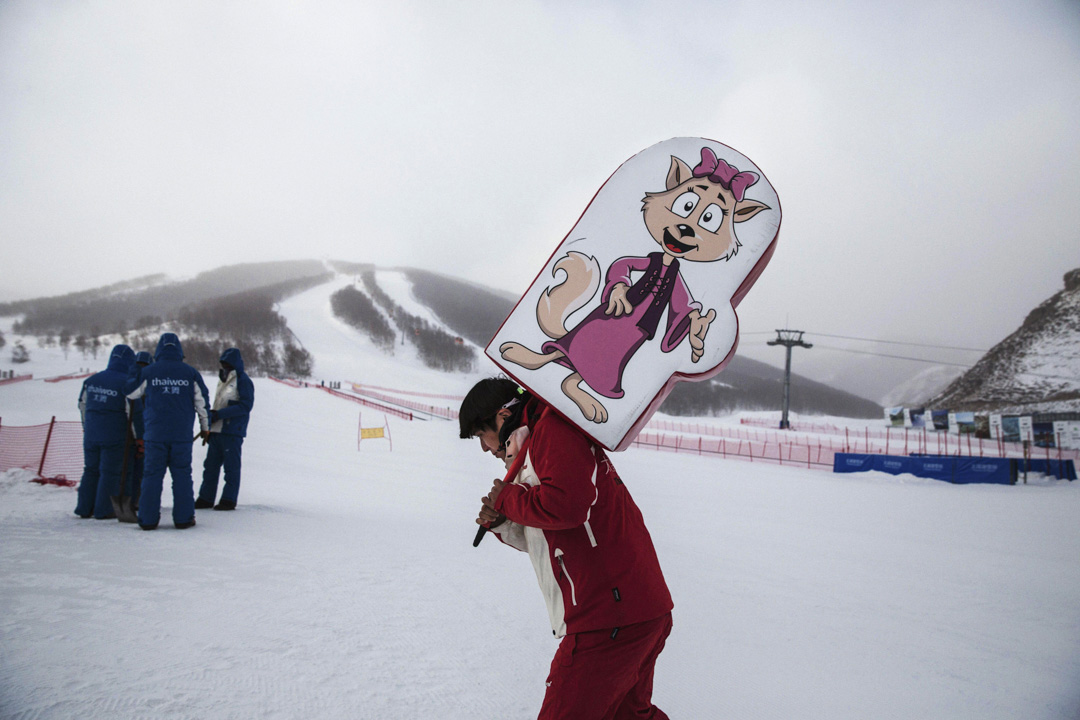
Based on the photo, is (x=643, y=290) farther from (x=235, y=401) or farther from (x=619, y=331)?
(x=235, y=401)

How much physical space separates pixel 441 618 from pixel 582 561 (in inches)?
86.8

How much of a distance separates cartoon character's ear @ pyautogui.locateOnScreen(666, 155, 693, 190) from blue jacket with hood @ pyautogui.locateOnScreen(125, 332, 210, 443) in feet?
16.7

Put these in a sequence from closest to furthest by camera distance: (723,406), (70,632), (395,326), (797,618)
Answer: (70,632)
(797,618)
(723,406)
(395,326)

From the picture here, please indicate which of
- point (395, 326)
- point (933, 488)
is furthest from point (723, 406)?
point (933, 488)

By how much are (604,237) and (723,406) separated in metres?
95.4

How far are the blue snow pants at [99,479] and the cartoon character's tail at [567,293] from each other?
6.10 m

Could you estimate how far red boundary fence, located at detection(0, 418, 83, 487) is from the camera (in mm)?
8469

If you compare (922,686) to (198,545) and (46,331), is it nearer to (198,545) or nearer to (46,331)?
(198,545)

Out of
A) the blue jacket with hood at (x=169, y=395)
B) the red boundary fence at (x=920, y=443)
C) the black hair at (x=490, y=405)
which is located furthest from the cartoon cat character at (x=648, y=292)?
the red boundary fence at (x=920, y=443)

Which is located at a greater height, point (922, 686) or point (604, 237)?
point (604, 237)

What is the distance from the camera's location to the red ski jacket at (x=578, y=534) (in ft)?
5.69

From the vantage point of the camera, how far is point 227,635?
9.90ft

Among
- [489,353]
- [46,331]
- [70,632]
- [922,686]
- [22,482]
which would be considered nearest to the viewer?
[489,353]

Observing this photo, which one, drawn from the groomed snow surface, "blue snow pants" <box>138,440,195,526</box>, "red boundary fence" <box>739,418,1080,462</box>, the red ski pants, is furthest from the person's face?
"red boundary fence" <box>739,418,1080,462</box>
